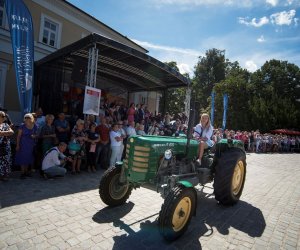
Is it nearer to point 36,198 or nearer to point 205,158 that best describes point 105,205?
point 36,198

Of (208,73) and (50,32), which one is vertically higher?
(208,73)

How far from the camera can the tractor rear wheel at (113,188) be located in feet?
14.3

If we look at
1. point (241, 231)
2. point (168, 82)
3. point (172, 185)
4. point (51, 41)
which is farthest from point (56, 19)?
point (241, 231)

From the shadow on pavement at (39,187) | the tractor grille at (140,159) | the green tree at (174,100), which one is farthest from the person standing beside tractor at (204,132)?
the green tree at (174,100)

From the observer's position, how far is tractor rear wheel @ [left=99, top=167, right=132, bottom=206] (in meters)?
4.35

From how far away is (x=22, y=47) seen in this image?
25.2ft

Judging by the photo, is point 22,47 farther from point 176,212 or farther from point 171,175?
point 176,212

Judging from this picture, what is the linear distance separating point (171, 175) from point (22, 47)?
21.2 feet

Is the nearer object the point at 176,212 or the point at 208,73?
the point at 176,212

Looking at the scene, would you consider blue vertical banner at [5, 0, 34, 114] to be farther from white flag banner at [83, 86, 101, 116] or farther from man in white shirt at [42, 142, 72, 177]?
man in white shirt at [42, 142, 72, 177]

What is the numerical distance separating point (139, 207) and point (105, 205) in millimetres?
646

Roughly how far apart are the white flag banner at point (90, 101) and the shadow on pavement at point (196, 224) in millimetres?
3726

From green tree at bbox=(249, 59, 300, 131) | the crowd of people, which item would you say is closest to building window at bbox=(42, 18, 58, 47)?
the crowd of people

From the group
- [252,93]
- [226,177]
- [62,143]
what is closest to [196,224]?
[226,177]
